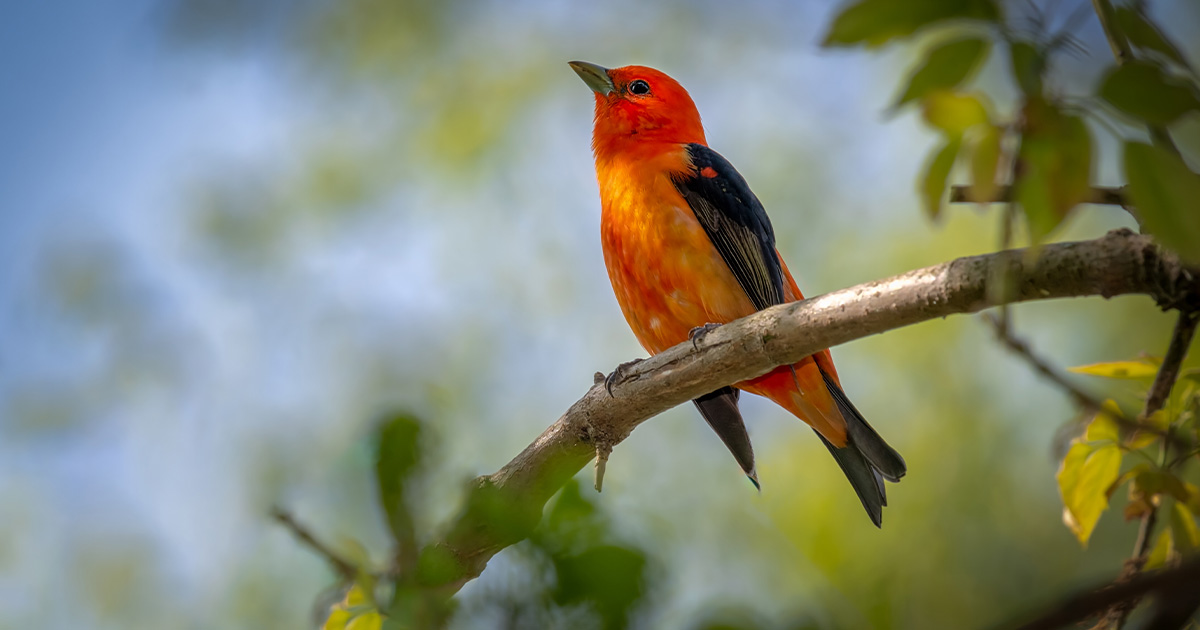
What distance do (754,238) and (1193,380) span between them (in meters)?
2.45

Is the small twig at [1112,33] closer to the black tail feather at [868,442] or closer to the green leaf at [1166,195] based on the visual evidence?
the green leaf at [1166,195]

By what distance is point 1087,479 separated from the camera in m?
2.83

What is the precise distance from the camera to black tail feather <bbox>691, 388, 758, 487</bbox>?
4715 mm

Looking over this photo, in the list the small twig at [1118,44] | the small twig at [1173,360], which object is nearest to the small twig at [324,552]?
the small twig at [1118,44]

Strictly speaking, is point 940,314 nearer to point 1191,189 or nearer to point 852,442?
point 1191,189

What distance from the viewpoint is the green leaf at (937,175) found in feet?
4.81

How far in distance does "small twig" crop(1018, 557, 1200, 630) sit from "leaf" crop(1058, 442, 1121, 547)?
2.00 metres

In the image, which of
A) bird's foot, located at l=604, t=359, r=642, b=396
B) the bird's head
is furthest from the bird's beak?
bird's foot, located at l=604, t=359, r=642, b=396

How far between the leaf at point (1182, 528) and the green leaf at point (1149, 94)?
1.91 meters

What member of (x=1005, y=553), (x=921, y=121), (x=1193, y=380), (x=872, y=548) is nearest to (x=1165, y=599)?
(x=921, y=121)

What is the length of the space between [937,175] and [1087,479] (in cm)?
183

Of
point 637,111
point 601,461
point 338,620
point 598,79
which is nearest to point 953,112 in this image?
point 338,620

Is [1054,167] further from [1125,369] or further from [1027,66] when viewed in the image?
[1125,369]

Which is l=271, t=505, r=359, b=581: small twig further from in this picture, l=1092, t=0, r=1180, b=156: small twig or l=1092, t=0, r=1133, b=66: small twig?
l=1092, t=0, r=1133, b=66: small twig
